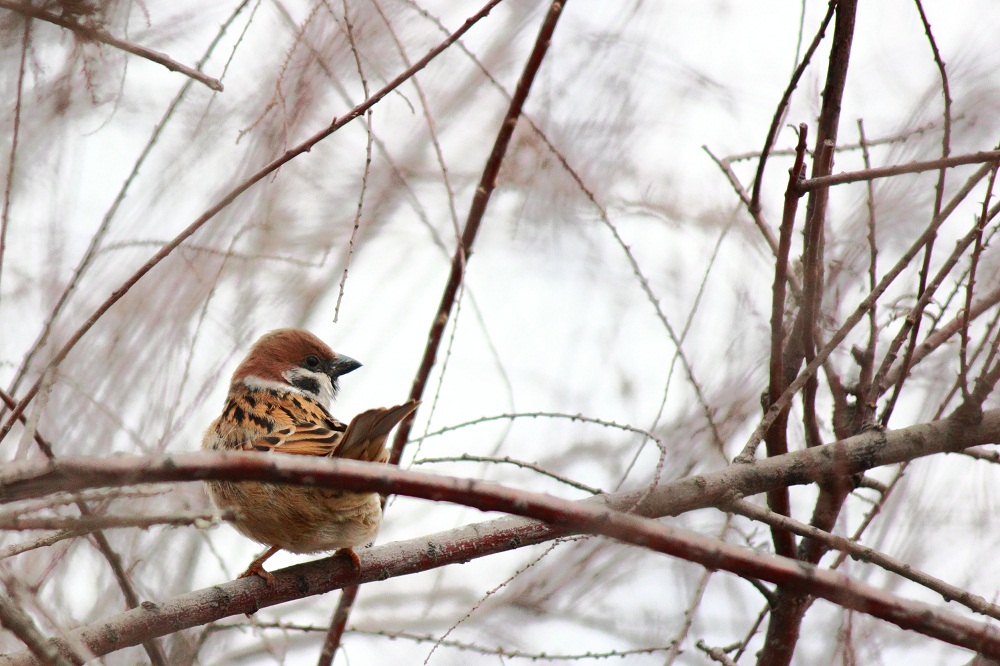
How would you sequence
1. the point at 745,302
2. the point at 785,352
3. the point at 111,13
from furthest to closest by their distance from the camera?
the point at 745,302 → the point at 785,352 → the point at 111,13

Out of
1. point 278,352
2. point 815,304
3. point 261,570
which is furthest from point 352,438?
point 278,352

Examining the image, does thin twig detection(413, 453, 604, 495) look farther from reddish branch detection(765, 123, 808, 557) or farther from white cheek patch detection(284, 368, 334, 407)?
white cheek patch detection(284, 368, 334, 407)

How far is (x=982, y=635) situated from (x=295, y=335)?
13.0ft

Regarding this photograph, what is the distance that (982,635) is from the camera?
167 cm

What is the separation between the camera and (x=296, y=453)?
345 cm

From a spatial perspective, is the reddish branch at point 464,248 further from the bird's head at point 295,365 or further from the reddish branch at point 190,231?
the bird's head at point 295,365

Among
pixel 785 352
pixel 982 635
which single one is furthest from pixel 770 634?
pixel 982 635

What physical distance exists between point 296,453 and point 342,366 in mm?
1772

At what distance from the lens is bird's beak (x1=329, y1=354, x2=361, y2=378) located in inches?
204

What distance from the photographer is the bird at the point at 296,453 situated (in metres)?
3.05

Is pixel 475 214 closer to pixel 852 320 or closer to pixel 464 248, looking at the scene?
pixel 464 248

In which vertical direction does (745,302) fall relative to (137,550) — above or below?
above

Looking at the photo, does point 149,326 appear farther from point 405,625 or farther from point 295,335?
point 405,625

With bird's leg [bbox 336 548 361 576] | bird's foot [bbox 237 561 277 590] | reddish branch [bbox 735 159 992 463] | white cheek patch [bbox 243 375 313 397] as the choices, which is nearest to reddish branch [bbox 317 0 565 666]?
bird's leg [bbox 336 548 361 576]
